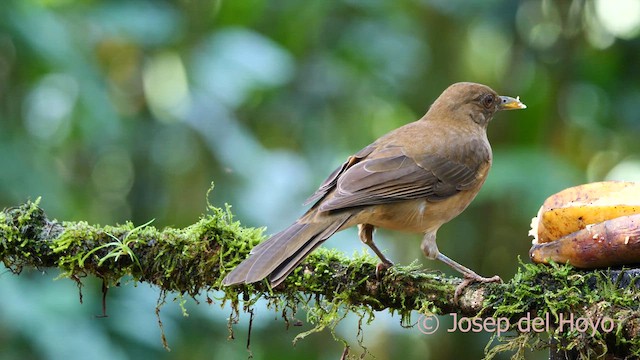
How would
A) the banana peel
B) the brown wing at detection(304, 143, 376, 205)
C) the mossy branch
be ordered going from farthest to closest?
the brown wing at detection(304, 143, 376, 205) → the mossy branch → the banana peel

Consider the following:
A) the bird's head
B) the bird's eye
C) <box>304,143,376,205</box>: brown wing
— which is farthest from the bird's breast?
the bird's eye

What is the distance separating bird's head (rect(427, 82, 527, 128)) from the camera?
5.53 m

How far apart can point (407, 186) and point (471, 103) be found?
3.99ft

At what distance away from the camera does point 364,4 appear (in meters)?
7.88

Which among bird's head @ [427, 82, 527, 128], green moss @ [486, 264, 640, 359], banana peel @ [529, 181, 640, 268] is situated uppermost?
bird's head @ [427, 82, 527, 128]

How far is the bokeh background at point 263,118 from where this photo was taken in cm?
611

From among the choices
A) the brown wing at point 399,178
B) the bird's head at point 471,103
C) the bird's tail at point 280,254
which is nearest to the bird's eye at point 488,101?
the bird's head at point 471,103

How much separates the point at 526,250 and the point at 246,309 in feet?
14.6

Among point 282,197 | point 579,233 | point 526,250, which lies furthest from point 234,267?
point 526,250

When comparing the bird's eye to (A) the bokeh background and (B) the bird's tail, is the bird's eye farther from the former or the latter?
(B) the bird's tail

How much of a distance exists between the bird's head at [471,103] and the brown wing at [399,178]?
51 centimetres

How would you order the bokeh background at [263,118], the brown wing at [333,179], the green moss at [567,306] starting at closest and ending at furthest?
the green moss at [567,306] → the brown wing at [333,179] → the bokeh background at [263,118]

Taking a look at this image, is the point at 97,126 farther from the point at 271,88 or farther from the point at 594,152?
the point at 594,152

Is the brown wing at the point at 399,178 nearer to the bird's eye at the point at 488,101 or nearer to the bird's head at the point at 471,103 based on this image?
the bird's head at the point at 471,103
